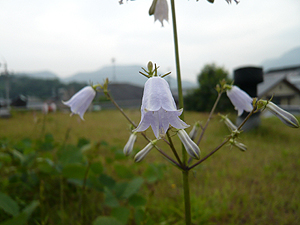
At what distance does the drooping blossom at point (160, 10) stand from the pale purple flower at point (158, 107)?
17.0 inches

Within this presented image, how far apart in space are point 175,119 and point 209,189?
71.4 inches

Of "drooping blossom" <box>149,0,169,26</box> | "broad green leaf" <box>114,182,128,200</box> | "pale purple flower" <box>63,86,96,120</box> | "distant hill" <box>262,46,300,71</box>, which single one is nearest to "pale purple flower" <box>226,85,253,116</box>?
"drooping blossom" <box>149,0,169,26</box>

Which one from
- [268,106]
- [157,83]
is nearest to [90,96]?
[157,83]

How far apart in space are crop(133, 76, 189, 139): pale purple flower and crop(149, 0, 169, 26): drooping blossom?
1.42ft

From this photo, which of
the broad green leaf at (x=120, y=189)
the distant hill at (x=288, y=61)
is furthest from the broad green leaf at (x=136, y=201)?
the distant hill at (x=288, y=61)

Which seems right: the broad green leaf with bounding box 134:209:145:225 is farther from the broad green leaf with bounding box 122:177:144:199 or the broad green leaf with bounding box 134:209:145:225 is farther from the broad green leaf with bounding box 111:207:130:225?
the broad green leaf with bounding box 122:177:144:199

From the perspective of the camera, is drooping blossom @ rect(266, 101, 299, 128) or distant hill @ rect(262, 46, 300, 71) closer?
drooping blossom @ rect(266, 101, 299, 128)

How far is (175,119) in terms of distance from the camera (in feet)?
2.46

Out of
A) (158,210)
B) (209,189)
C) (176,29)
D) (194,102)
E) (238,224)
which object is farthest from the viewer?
(194,102)

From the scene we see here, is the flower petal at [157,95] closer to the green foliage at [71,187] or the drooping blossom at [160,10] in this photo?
the drooping blossom at [160,10]

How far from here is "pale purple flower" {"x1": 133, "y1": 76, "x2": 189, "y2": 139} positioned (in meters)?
0.74

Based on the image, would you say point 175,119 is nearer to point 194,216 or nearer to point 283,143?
point 194,216

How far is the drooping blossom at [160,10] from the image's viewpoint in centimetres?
98

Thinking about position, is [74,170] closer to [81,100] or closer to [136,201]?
[136,201]
